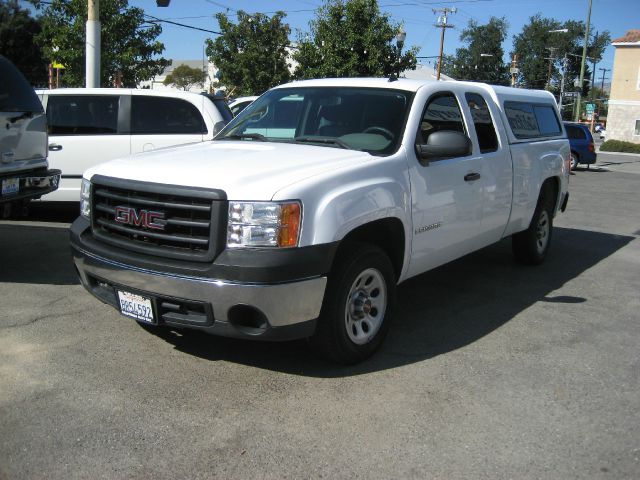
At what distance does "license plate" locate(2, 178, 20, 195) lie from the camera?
591cm

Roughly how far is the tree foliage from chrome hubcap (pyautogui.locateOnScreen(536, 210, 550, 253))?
8867 cm

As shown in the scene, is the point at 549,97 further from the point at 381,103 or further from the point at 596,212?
the point at 596,212

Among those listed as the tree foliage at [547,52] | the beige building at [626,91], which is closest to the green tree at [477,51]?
the tree foliage at [547,52]

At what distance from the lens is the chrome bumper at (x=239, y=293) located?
11.8 feet

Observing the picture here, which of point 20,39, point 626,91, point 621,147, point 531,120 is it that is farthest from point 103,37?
point 626,91

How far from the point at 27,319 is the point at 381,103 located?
317 centimetres

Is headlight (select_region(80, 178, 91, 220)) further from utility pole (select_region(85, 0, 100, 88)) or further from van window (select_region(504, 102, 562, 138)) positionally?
utility pole (select_region(85, 0, 100, 88))

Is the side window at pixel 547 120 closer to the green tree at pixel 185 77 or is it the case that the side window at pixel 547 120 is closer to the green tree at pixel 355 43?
the green tree at pixel 355 43

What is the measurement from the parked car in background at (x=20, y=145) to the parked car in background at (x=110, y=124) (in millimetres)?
1959

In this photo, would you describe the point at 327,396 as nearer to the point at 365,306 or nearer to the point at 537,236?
the point at 365,306

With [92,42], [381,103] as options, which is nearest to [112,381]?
[381,103]

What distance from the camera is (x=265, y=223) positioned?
11.8ft

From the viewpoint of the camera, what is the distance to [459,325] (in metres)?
5.24

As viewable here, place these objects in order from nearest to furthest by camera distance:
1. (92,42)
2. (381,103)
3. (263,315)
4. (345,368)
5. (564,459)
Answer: (564,459) → (263,315) → (345,368) → (381,103) → (92,42)
